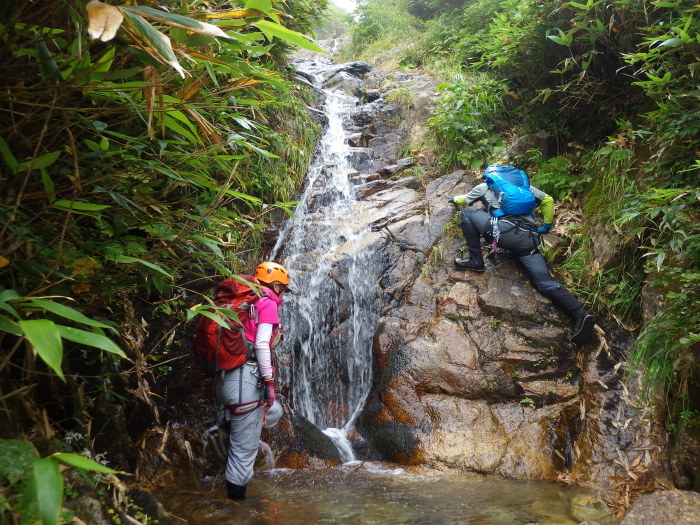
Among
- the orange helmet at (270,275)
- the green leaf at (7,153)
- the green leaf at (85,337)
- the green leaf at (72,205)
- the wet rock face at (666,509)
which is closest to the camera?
the green leaf at (85,337)

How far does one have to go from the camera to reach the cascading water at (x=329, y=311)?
230 inches

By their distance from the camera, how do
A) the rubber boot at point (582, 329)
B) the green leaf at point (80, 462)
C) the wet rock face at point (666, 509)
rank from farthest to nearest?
1. the rubber boot at point (582, 329)
2. the wet rock face at point (666, 509)
3. the green leaf at point (80, 462)

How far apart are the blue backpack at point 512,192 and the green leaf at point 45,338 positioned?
5.61 m

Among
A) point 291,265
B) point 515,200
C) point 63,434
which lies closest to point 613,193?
point 515,200

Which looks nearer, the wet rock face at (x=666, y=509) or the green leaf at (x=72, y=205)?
the green leaf at (x=72, y=205)

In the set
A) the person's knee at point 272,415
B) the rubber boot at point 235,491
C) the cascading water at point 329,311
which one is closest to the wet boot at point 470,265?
the cascading water at point 329,311

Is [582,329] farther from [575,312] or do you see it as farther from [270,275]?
[270,275]

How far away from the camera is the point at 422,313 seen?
6.05m

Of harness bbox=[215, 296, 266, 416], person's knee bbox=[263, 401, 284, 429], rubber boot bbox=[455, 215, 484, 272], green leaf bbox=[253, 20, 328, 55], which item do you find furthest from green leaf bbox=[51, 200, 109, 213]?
rubber boot bbox=[455, 215, 484, 272]

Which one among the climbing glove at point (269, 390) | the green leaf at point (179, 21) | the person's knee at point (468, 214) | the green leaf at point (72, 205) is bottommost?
the climbing glove at point (269, 390)

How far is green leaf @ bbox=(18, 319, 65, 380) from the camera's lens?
1.16 m

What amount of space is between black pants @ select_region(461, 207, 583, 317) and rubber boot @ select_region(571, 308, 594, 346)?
0.28 feet

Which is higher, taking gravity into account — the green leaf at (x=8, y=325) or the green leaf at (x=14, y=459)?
the green leaf at (x=8, y=325)

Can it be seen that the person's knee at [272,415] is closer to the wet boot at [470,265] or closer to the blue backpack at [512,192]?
the wet boot at [470,265]
